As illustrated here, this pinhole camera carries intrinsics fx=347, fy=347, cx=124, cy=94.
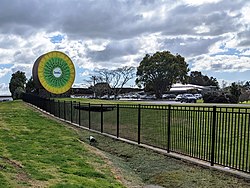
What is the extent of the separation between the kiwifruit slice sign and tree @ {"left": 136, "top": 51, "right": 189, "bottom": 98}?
36280mm

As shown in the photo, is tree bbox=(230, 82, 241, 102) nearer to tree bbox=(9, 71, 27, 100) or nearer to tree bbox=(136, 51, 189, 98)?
tree bbox=(136, 51, 189, 98)

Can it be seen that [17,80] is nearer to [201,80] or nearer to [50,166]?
[50,166]

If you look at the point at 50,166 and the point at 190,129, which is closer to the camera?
the point at 50,166

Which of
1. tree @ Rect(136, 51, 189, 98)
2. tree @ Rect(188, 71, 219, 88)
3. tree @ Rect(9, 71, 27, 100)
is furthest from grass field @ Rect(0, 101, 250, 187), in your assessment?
tree @ Rect(188, 71, 219, 88)

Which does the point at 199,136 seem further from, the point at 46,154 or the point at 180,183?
Result: the point at 46,154

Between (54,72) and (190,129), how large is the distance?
22.8 meters

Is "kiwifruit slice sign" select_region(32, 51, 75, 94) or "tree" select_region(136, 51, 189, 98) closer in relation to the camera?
"kiwifruit slice sign" select_region(32, 51, 75, 94)

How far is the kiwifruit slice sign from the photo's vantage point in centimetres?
2920

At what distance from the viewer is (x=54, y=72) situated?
2980 cm

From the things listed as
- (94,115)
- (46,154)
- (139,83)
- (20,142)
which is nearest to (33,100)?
(94,115)

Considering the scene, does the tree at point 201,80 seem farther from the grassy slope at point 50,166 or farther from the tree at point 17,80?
the grassy slope at point 50,166

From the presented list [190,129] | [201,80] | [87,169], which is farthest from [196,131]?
[201,80]

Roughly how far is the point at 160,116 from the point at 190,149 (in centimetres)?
182

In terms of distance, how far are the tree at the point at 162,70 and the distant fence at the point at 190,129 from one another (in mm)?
51434
